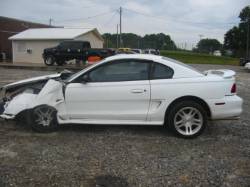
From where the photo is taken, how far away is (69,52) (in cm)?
2392

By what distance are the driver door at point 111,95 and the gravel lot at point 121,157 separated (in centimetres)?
35

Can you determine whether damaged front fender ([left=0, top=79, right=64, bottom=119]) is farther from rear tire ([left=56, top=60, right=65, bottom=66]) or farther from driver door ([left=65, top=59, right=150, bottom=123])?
rear tire ([left=56, top=60, right=65, bottom=66])

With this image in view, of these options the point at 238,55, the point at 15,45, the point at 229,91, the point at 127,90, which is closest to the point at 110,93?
the point at 127,90

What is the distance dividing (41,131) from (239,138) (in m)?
3.45

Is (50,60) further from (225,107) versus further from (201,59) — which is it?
(201,59)

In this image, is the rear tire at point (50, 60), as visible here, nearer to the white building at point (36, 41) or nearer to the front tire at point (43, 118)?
the white building at point (36, 41)

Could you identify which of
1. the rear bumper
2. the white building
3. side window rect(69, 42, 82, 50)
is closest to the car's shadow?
the rear bumper

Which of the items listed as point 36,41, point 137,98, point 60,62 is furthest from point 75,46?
point 137,98

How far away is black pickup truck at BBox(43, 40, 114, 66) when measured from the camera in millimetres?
23266

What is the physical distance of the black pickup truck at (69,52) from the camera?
76.3ft

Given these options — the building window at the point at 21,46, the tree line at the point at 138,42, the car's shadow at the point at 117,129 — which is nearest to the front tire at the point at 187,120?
the car's shadow at the point at 117,129

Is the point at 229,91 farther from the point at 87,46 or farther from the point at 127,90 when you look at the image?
the point at 87,46

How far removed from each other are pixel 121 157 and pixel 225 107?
210 cm

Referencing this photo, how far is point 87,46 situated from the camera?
2411cm
